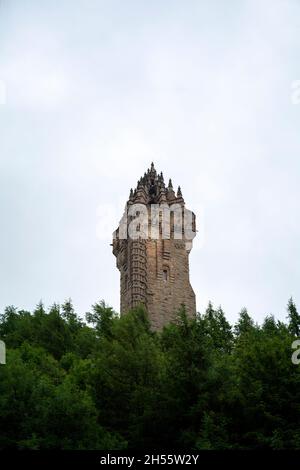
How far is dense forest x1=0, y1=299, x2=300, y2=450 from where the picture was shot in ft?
96.7

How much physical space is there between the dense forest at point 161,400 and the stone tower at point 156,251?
1194 inches

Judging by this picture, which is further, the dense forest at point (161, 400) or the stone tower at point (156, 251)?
the stone tower at point (156, 251)

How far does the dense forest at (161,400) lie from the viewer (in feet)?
96.7

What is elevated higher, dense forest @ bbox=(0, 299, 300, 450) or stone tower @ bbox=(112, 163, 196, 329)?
stone tower @ bbox=(112, 163, 196, 329)

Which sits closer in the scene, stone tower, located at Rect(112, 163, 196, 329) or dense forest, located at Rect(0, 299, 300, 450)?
dense forest, located at Rect(0, 299, 300, 450)

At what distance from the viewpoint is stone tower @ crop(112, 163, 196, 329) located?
229 feet

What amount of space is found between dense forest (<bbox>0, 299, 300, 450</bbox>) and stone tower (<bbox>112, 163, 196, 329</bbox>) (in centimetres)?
3032

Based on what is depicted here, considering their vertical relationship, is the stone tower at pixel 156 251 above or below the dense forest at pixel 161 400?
above

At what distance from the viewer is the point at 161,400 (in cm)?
3256

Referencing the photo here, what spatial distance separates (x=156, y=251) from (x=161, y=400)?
40.7 m

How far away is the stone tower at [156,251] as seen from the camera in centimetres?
6969

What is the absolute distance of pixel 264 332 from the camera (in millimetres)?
48219
